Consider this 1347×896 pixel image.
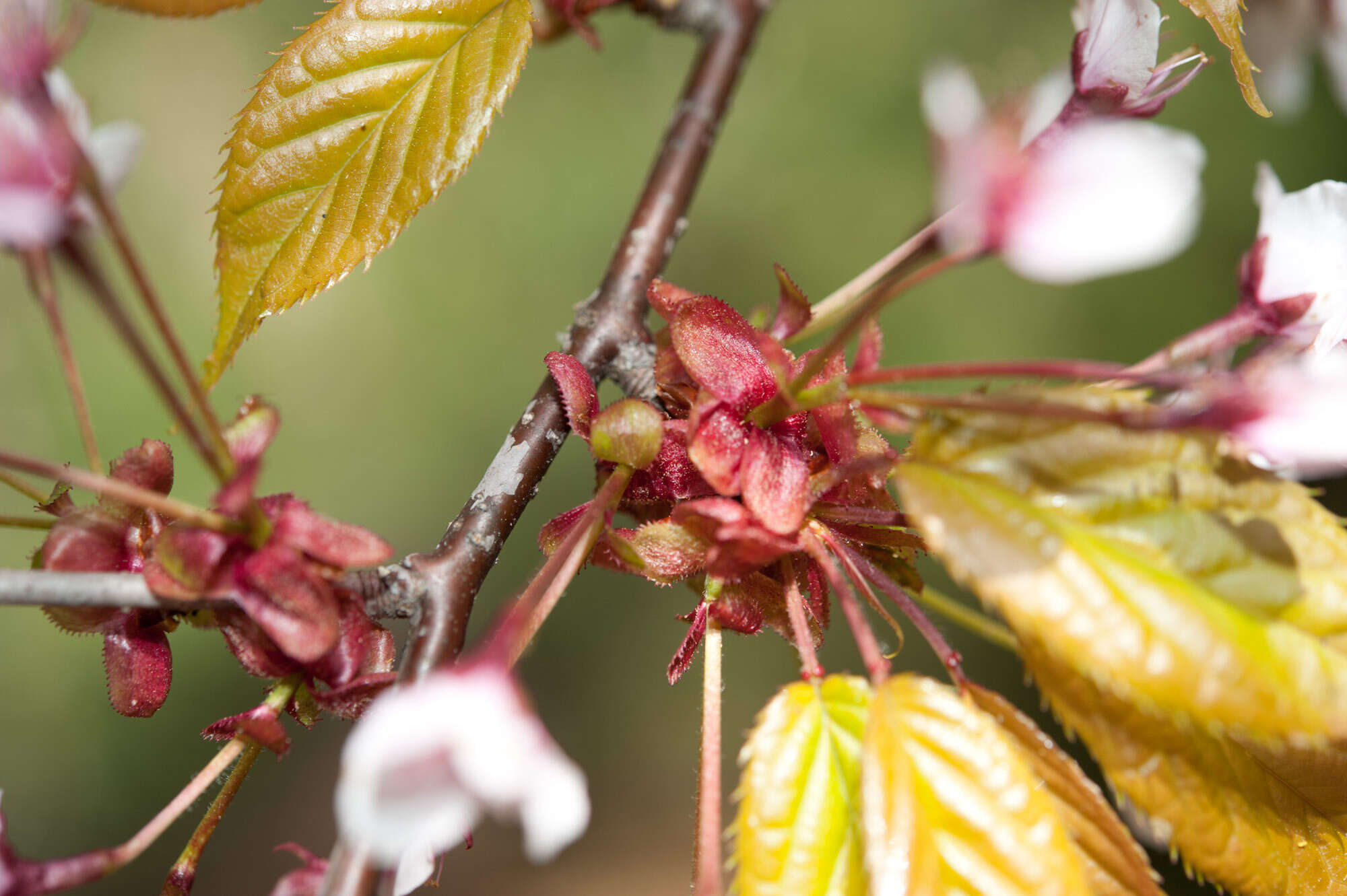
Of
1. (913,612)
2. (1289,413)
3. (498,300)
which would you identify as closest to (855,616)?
(913,612)

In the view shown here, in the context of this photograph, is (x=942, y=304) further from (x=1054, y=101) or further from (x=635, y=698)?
(x=1054, y=101)

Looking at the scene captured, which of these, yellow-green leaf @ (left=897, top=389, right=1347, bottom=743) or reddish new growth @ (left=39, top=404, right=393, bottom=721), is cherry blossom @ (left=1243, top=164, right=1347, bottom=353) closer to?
yellow-green leaf @ (left=897, top=389, right=1347, bottom=743)

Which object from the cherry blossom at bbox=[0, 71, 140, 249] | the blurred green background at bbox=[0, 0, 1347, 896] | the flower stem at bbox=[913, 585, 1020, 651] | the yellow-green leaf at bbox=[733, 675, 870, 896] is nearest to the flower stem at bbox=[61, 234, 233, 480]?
the cherry blossom at bbox=[0, 71, 140, 249]

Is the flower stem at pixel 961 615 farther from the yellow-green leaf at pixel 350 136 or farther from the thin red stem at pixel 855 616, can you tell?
the yellow-green leaf at pixel 350 136

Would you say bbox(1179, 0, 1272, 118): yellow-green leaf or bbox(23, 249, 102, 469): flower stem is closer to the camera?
bbox(23, 249, 102, 469): flower stem

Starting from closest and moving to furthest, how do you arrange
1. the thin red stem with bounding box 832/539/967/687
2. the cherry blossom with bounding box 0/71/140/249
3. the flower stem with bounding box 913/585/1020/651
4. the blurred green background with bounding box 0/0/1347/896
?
the cherry blossom with bounding box 0/71/140/249
the thin red stem with bounding box 832/539/967/687
the flower stem with bounding box 913/585/1020/651
the blurred green background with bounding box 0/0/1347/896

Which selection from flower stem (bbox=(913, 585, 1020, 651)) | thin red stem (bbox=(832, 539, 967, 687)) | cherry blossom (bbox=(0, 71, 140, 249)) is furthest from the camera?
flower stem (bbox=(913, 585, 1020, 651))

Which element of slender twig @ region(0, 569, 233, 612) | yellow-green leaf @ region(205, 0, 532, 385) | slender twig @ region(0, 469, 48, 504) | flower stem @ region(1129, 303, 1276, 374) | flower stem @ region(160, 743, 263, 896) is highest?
yellow-green leaf @ region(205, 0, 532, 385)

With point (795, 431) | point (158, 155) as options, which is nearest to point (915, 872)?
point (795, 431)
